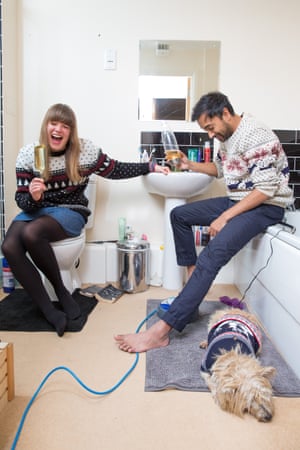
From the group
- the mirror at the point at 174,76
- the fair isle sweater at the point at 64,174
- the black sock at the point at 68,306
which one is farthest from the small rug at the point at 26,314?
the mirror at the point at 174,76

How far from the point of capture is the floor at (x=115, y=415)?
881 millimetres

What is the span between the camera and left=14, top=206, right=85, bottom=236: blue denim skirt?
1613 mm

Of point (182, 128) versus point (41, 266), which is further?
point (182, 128)

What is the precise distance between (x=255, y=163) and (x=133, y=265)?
89 centimetres

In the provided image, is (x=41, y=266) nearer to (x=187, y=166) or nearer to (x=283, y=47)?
(x=187, y=166)

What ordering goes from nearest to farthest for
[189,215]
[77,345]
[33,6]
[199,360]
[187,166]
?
[199,360] < [77,345] < [189,215] < [187,166] < [33,6]

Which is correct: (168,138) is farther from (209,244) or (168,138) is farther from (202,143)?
(209,244)

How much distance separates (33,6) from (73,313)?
5.92 feet

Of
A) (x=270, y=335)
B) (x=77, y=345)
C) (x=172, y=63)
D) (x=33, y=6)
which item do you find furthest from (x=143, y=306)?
(x=33, y=6)

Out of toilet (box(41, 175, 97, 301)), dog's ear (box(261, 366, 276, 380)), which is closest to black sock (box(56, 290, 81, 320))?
toilet (box(41, 175, 97, 301))

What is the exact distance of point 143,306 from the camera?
5.84ft

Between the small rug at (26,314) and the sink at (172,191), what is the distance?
47 cm

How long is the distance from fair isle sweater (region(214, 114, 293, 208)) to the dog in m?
0.66

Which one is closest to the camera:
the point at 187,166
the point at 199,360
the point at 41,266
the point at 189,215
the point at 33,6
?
the point at 199,360
